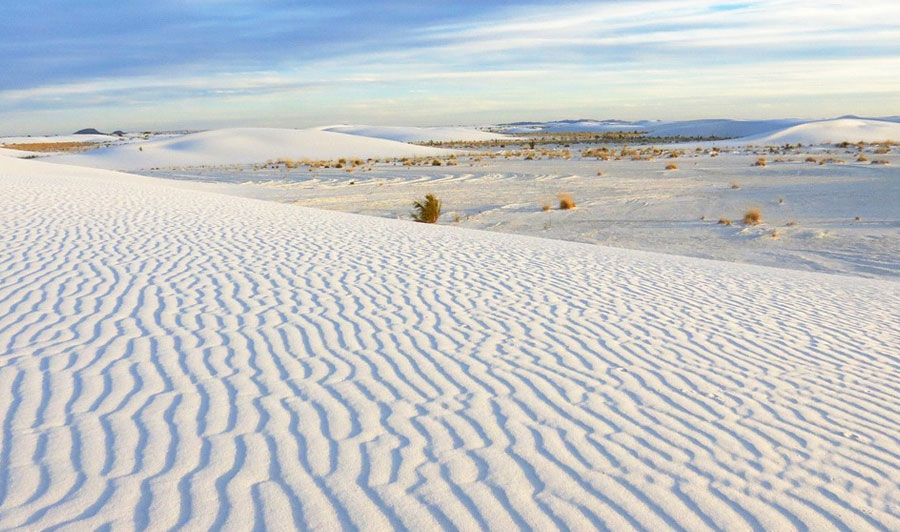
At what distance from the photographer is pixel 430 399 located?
420cm

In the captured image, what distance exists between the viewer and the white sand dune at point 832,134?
63.4m

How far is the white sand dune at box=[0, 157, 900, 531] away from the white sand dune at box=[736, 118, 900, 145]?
58891mm

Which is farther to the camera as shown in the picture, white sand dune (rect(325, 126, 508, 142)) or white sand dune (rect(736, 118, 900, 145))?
white sand dune (rect(325, 126, 508, 142))

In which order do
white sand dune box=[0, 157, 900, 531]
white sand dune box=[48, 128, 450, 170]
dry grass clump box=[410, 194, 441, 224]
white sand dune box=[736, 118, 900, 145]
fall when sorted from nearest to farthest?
white sand dune box=[0, 157, 900, 531] → dry grass clump box=[410, 194, 441, 224] → white sand dune box=[48, 128, 450, 170] → white sand dune box=[736, 118, 900, 145]

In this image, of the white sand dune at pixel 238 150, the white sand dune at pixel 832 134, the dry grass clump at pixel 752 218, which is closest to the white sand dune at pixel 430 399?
the dry grass clump at pixel 752 218

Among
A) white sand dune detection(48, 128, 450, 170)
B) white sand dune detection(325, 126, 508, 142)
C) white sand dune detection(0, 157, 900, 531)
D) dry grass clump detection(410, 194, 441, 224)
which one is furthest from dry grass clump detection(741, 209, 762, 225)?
white sand dune detection(325, 126, 508, 142)

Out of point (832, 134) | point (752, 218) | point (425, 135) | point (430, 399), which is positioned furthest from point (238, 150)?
point (430, 399)

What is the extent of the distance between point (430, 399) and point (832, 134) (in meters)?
72.7

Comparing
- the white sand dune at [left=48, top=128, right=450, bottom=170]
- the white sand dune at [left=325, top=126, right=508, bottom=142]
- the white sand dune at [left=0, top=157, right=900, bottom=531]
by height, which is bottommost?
the white sand dune at [left=325, top=126, right=508, bottom=142]

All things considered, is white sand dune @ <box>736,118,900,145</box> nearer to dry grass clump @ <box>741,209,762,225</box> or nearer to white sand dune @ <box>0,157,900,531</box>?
dry grass clump @ <box>741,209,762,225</box>

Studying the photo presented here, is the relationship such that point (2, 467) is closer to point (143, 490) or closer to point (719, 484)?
point (143, 490)

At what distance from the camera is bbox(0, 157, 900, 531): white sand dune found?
3.02 meters

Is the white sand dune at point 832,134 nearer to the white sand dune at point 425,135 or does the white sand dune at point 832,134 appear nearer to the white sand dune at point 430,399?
the white sand dune at point 425,135

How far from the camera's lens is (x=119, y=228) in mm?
10820
